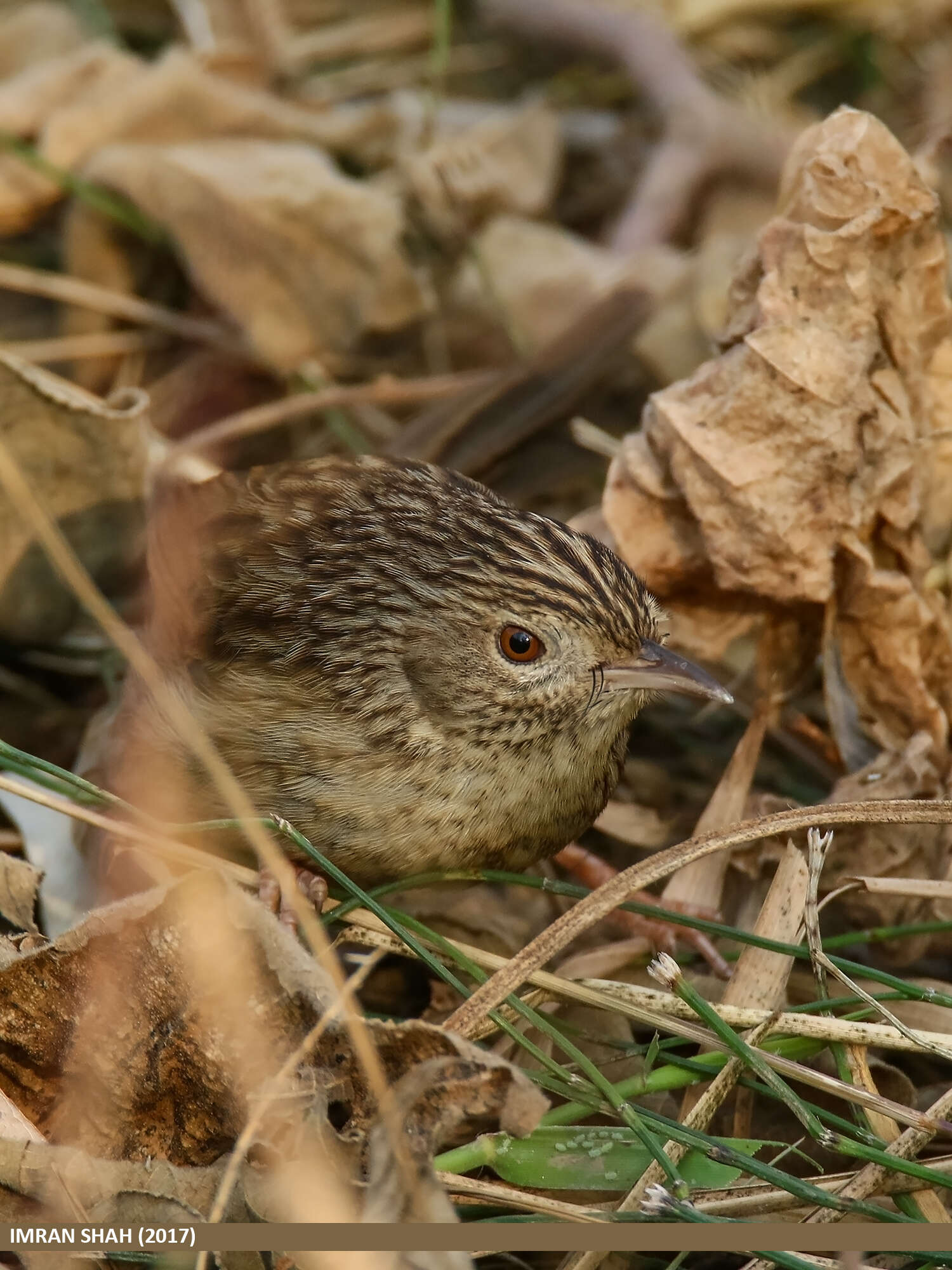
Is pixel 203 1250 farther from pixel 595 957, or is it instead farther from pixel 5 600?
pixel 5 600

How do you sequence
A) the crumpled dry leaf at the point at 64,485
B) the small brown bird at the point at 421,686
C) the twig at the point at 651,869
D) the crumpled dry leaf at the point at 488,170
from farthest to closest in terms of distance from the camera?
1. the crumpled dry leaf at the point at 488,170
2. the crumpled dry leaf at the point at 64,485
3. the small brown bird at the point at 421,686
4. the twig at the point at 651,869

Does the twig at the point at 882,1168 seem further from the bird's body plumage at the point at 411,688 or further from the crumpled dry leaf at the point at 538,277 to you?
the crumpled dry leaf at the point at 538,277

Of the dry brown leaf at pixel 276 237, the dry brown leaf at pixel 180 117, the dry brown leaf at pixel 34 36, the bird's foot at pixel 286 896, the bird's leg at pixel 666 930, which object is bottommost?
the bird's leg at pixel 666 930

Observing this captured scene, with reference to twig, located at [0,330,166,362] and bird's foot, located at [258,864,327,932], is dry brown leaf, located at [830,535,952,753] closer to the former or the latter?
bird's foot, located at [258,864,327,932]

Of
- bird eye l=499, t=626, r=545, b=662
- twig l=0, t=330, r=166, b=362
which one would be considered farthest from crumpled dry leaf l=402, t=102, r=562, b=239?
bird eye l=499, t=626, r=545, b=662

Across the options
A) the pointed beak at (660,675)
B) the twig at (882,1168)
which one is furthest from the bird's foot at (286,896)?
the twig at (882,1168)
